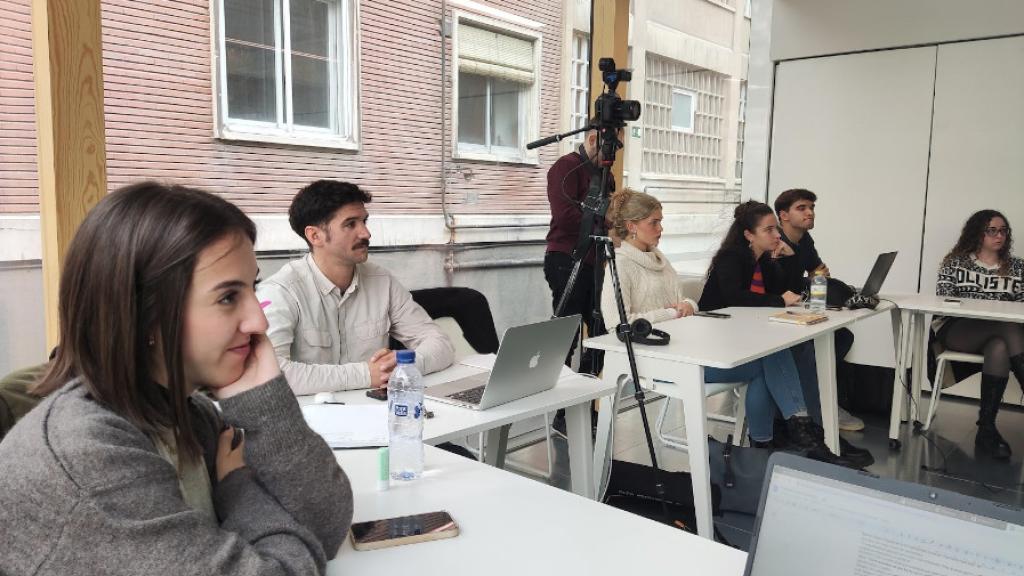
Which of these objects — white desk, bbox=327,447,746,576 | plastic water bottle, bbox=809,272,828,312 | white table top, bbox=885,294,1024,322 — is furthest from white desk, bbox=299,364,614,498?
white table top, bbox=885,294,1024,322

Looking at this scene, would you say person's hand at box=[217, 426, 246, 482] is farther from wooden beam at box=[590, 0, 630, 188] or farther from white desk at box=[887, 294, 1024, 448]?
white desk at box=[887, 294, 1024, 448]

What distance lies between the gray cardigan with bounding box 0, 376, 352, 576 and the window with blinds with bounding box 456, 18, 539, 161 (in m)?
3.08

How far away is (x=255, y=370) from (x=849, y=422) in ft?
13.2

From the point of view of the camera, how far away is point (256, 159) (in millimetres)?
2990

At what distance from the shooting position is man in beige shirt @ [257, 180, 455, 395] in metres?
2.26

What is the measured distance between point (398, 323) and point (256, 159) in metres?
1.04

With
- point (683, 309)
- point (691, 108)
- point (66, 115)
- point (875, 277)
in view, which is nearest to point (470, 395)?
point (66, 115)

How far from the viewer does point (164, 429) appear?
93cm

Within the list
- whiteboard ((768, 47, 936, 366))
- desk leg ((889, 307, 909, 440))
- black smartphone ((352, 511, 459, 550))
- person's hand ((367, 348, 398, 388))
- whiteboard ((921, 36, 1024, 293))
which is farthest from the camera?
whiteboard ((768, 47, 936, 366))

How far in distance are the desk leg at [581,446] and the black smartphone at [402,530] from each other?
104 centimetres

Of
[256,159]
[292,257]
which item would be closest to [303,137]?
[256,159]

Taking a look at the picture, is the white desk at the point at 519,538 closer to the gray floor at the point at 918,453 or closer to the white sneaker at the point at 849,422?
the gray floor at the point at 918,453

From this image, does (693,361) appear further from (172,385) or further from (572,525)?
(172,385)

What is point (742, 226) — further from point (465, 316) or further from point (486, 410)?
point (486, 410)
